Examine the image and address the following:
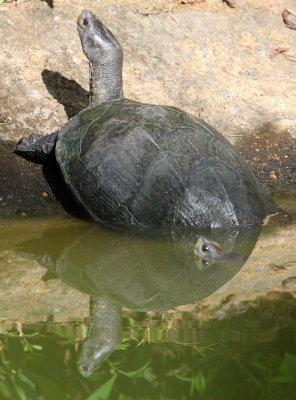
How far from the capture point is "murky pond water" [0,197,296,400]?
2.56m

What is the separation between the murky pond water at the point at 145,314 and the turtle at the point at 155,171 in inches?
6.5

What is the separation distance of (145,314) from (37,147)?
2.44 meters

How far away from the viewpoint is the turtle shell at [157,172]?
14.1ft

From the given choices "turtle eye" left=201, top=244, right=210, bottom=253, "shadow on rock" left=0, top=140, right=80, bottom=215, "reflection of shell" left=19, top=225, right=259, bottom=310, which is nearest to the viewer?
"reflection of shell" left=19, top=225, right=259, bottom=310

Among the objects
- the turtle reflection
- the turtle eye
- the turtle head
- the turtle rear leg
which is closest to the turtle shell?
the turtle reflection

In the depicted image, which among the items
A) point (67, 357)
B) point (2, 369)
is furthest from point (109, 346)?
point (2, 369)

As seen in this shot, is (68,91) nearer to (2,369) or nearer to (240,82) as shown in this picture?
(240,82)

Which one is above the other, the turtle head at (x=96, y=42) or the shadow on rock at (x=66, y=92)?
the turtle head at (x=96, y=42)

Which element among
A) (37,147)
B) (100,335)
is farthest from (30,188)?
(100,335)

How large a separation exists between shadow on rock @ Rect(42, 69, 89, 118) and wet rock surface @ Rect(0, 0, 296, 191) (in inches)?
0.4

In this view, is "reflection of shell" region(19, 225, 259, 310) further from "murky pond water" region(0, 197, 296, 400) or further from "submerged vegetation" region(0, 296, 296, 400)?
"submerged vegetation" region(0, 296, 296, 400)

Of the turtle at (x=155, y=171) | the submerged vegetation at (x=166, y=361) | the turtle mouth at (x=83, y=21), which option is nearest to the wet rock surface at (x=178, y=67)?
the turtle mouth at (x=83, y=21)

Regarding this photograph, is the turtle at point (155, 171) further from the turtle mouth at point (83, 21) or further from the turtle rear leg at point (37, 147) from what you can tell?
the turtle mouth at point (83, 21)

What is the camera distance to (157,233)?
4336mm
